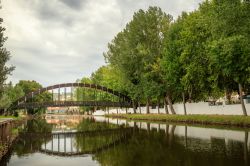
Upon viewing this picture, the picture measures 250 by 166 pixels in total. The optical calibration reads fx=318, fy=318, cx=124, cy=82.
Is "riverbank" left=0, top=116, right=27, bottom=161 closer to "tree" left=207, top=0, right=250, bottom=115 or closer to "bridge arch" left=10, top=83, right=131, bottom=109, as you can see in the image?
"tree" left=207, top=0, right=250, bottom=115

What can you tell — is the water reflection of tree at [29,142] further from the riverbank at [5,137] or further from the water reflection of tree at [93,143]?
the water reflection of tree at [93,143]

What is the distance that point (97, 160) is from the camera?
1677 centimetres

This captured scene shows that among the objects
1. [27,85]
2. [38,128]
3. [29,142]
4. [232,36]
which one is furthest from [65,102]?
[27,85]

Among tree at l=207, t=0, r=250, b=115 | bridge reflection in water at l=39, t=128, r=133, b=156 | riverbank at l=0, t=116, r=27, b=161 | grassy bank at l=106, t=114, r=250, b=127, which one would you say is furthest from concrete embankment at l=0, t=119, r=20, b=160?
grassy bank at l=106, t=114, r=250, b=127

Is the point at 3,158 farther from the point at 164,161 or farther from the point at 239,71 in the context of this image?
the point at 239,71

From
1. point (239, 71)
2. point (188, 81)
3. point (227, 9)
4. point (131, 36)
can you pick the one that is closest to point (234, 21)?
point (227, 9)

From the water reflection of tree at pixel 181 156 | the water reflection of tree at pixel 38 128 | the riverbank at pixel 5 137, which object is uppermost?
the riverbank at pixel 5 137

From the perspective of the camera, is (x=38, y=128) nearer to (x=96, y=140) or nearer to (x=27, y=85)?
(x=96, y=140)

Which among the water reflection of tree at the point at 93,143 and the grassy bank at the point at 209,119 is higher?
the grassy bank at the point at 209,119

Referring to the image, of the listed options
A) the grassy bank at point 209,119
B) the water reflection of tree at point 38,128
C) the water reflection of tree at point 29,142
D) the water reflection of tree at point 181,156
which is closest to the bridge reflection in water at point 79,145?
the water reflection of tree at point 29,142

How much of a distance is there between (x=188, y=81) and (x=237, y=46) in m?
14.3

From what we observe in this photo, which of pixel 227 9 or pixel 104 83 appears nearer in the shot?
pixel 227 9

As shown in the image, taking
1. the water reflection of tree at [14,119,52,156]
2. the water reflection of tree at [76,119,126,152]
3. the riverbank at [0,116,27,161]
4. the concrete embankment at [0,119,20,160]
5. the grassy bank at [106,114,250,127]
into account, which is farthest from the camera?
the grassy bank at [106,114,250,127]

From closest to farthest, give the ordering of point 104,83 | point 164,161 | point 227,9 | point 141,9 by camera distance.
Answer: point 164,161
point 227,9
point 141,9
point 104,83
